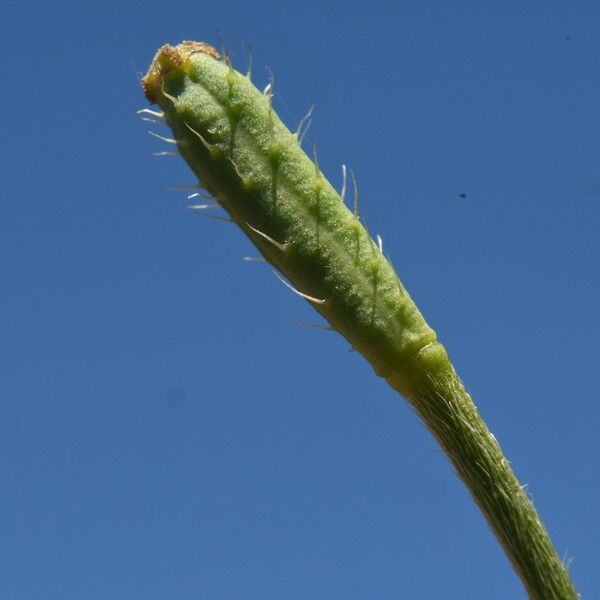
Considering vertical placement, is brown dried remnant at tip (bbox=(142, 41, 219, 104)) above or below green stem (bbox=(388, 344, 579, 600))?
above

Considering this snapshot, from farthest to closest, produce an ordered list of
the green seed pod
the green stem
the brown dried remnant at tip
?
the brown dried remnant at tip < the green stem < the green seed pod

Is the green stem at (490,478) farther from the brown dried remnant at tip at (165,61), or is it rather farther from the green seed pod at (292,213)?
the brown dried remnant at tip at (165,61)

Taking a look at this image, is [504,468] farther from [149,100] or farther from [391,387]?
[149,100]

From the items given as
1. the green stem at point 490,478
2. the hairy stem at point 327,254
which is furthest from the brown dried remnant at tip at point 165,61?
the green stem at point 490,478

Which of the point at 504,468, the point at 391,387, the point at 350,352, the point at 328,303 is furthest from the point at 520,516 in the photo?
the point at 328,303

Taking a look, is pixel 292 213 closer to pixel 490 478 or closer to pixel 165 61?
pixel 165 61

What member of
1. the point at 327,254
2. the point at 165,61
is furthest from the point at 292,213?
the point at 165,61

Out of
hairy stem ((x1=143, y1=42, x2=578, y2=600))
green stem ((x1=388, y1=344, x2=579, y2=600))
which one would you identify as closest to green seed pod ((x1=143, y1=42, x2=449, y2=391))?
hairy stem ((x1=143, y1=42, x2=578, y2=600))

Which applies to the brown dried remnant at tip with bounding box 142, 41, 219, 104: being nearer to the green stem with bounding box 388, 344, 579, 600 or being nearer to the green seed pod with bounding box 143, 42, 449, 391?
the green seed pod with bounding box 143, 42, 449, 391
